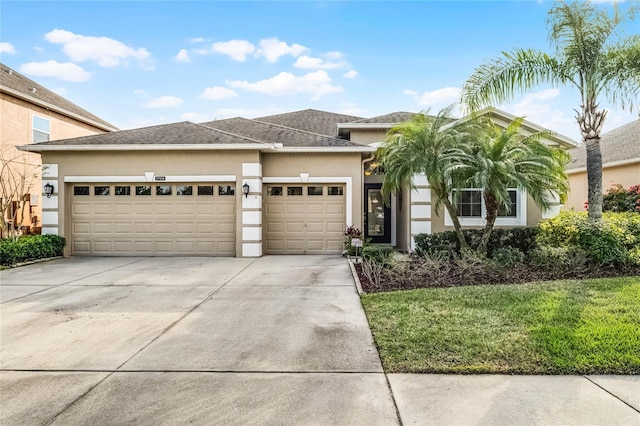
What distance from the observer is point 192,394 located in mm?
3393

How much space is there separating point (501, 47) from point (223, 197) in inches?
349

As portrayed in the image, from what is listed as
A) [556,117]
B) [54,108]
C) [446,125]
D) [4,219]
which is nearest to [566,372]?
[446,125]

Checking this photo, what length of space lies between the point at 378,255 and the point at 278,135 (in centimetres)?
654

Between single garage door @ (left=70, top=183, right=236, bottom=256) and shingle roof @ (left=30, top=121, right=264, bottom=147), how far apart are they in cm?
137

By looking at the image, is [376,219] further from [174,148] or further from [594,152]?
[174,148]

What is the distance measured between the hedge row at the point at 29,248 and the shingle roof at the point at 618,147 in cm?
1826

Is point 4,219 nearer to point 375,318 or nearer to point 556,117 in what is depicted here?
point 375,318

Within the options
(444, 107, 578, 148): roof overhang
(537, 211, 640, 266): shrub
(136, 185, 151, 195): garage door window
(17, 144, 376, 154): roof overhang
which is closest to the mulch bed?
(537, 211, 640, 266): shrub

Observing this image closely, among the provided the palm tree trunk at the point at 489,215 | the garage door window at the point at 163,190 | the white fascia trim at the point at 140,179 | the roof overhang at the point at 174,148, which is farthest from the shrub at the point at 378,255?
the garage door window at the point at 163,190

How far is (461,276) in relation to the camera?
806 cm

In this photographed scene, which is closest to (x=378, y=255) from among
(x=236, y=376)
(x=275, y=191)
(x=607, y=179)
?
(x=275, y=191)

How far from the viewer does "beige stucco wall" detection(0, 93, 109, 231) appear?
1332 cm

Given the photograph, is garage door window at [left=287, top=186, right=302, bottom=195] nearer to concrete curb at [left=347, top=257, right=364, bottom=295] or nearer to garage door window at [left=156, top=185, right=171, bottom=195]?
concrete curb at [left=347, top=257, right=364, bottom=295]

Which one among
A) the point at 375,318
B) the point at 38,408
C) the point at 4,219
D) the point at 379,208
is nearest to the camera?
the point at 38,408
